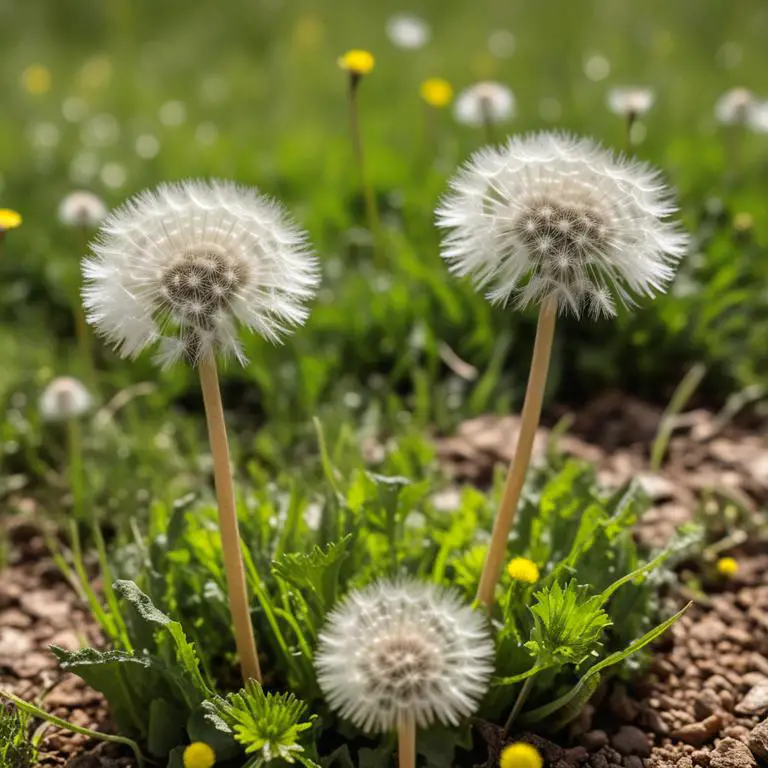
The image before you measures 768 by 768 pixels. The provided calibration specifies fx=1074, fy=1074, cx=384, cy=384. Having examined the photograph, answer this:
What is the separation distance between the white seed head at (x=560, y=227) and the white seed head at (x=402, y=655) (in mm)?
493

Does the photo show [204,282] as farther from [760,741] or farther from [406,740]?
[760,741]

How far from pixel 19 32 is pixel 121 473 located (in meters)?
4.70

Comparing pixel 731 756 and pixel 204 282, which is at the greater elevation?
pixel 204 282

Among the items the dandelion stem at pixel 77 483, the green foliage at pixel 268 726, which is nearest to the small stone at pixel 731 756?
the green foliage at pixel 268 726

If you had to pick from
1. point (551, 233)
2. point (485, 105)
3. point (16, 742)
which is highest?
point (485, 105)

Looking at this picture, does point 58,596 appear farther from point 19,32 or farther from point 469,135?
point 19,32

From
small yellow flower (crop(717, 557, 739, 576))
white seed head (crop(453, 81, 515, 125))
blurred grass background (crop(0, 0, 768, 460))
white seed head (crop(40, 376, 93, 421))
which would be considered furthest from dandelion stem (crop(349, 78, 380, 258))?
small yellow flower (crop(717, 557, 739, 576))

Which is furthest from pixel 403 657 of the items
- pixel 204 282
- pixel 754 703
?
pixel 754 703

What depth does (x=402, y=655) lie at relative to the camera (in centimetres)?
153

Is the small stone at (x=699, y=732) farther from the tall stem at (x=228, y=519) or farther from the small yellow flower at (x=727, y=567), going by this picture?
the tall stem at (x=228, y=519)

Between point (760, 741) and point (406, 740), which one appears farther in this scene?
point (760, 741)

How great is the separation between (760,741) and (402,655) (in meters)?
0.88

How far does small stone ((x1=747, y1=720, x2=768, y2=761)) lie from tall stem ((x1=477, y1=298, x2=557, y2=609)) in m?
0.56

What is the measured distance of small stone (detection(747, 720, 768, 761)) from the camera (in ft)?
6.56
